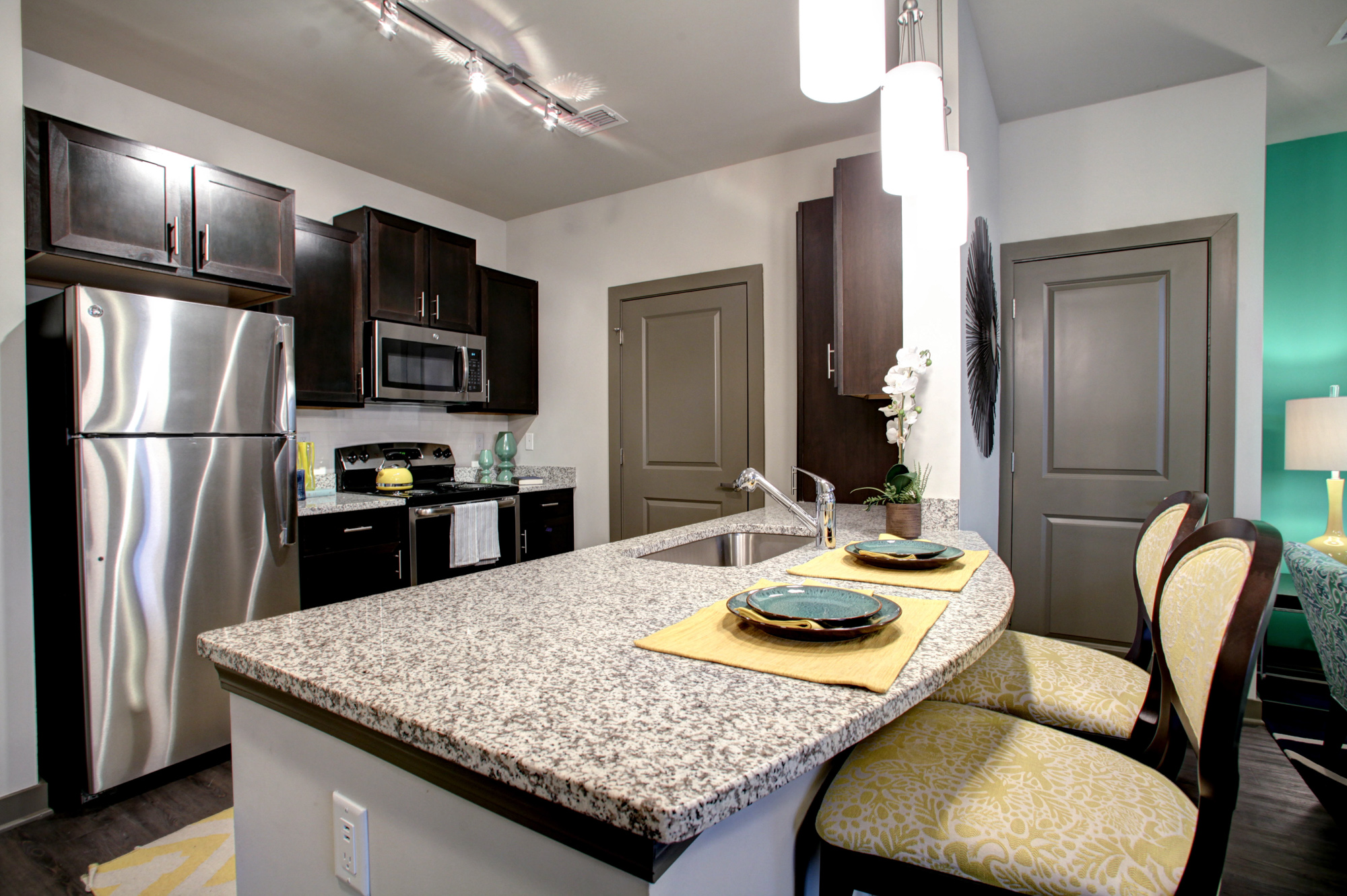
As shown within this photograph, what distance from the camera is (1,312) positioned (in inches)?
73.2

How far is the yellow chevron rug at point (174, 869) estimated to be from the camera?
64.8 inches

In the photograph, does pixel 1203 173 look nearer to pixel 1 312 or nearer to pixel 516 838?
pixel 516 838

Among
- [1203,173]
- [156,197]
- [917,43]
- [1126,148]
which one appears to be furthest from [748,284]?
[156,197]

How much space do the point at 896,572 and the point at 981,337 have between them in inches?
62.6

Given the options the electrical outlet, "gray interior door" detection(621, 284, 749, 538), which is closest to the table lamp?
"gray interior door" detection(621, 284, 749, 538)

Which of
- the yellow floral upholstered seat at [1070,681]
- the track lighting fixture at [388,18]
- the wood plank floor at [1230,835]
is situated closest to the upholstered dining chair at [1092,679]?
the yellow floral upholstered seat at [1070,681]

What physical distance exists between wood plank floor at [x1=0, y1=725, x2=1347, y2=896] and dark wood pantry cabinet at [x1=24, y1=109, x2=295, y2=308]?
183 cm

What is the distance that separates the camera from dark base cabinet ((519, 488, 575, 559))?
377 cm

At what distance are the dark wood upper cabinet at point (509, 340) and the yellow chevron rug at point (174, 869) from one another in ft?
8.31

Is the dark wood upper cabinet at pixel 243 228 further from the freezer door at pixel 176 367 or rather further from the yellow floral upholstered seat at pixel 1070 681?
the yellow floral upholstered seat at pixel 1070 681

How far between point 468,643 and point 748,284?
2.96 meters

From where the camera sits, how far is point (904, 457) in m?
2.30

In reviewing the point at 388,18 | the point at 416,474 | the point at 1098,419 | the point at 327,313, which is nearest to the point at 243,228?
the point at 327,313

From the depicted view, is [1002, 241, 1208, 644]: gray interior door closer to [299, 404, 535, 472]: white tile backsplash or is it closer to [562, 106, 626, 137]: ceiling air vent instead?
[562, 106, 626, 137]: ceiling air vent
